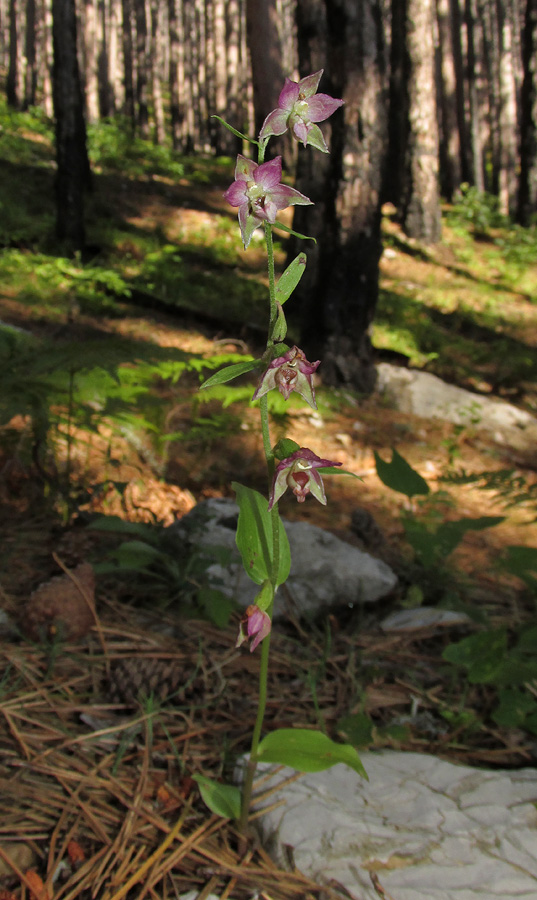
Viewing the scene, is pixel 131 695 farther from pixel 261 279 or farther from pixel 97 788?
pixel 261 279

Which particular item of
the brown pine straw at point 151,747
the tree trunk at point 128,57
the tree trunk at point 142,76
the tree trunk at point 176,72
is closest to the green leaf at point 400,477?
the brown pine straw at point 151,747

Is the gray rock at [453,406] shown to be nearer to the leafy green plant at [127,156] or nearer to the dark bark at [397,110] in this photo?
the dark bark at [397,110]

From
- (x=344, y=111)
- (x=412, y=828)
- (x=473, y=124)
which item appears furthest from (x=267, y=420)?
(x=473, y=124)

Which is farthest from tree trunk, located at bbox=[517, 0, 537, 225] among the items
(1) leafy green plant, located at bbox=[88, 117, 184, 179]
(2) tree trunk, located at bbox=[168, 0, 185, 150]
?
(2) tree trunk, located at bbox=[168, 0, 185, 150]

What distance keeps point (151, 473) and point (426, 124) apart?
10.6 m

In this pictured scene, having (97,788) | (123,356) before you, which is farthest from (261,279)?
(97,788)

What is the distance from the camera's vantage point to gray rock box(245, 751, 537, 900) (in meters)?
1.27

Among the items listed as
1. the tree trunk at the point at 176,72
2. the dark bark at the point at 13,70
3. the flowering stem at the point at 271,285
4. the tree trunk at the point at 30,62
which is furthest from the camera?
the tree trunk at the point at 176,72

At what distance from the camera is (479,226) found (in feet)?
50.0

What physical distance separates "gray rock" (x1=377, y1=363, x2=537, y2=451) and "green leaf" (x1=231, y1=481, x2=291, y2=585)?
14.1 ft

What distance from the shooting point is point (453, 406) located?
5.86m

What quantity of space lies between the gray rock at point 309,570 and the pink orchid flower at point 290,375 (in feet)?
4.07

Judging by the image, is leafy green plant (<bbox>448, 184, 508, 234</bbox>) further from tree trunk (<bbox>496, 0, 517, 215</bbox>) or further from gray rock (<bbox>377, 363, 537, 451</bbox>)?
gray rock (<bbox>377, 363, 537, 451</bbox>)

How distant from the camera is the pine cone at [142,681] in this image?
69.6 inches
